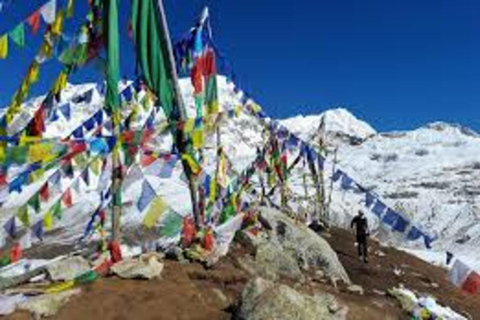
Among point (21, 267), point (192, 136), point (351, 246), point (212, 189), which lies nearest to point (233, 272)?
point (192, 136)

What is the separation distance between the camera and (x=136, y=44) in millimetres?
19766

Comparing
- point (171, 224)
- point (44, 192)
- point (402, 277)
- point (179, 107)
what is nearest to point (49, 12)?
point (179, 107)

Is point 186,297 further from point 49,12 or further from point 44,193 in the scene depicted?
point 44,193

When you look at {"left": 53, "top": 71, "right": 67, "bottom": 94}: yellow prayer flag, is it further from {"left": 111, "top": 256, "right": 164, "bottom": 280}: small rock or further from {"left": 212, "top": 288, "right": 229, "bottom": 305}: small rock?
{"left": 212, "top": 288, "right": 229, "bottom": 305}: small rock

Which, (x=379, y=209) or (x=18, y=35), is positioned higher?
(x=18, y=35)

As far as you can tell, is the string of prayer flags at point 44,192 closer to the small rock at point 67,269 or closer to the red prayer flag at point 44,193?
the red prayer flag at point 44,193

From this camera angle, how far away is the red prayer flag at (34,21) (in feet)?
60.7

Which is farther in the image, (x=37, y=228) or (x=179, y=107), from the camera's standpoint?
(x=37, y=228)

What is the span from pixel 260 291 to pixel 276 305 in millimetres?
492

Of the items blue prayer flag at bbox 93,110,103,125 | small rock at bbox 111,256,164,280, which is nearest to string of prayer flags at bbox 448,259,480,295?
small rock at bbox 111,256,164,280

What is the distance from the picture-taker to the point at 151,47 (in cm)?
1980

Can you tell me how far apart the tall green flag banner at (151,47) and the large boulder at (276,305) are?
6.04m

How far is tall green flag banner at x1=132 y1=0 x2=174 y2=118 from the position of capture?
19734mm

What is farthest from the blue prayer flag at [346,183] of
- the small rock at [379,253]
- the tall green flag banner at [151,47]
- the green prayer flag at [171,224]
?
the tall green flag banner at [151,47]
